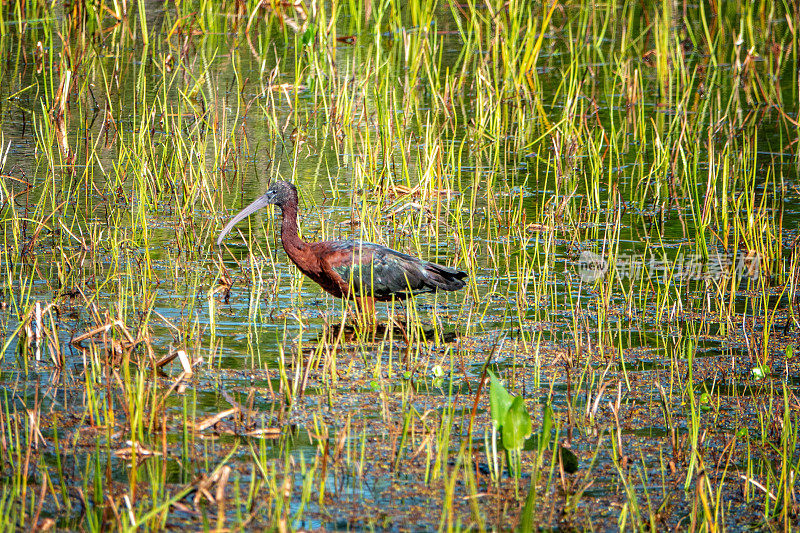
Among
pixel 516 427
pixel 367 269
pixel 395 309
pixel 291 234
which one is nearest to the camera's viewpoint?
pixel 516 427

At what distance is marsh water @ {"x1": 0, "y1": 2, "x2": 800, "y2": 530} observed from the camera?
4.01 metres

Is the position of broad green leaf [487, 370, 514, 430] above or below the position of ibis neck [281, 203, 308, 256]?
below

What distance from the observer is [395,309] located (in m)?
6.60

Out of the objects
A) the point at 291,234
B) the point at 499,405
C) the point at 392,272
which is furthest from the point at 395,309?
the point at 499,405

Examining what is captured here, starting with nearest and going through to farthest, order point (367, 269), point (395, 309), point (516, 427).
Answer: point (516, 427) < point (367, 269) < point (395, 309)

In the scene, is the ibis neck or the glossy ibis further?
the ibis neck

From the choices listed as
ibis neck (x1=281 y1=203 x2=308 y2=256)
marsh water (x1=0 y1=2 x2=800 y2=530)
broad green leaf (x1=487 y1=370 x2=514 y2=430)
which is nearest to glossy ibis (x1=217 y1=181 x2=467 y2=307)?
ibis neck (x1=281 y1=203 x2=308 y2=256)

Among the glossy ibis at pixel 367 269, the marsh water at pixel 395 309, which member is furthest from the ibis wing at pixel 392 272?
the marsh water at pixel 395 309

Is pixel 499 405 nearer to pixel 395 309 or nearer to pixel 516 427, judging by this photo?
pixel 516 427

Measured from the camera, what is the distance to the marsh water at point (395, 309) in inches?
158

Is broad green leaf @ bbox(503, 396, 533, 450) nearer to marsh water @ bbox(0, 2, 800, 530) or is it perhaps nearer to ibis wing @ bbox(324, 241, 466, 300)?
marsh water @ bbox(0, 2, 800, 530)

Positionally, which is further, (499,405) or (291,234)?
(291,234)

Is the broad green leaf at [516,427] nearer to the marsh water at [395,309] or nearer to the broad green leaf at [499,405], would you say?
the broad green leaf at [499,405]

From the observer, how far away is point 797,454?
14.7ft
